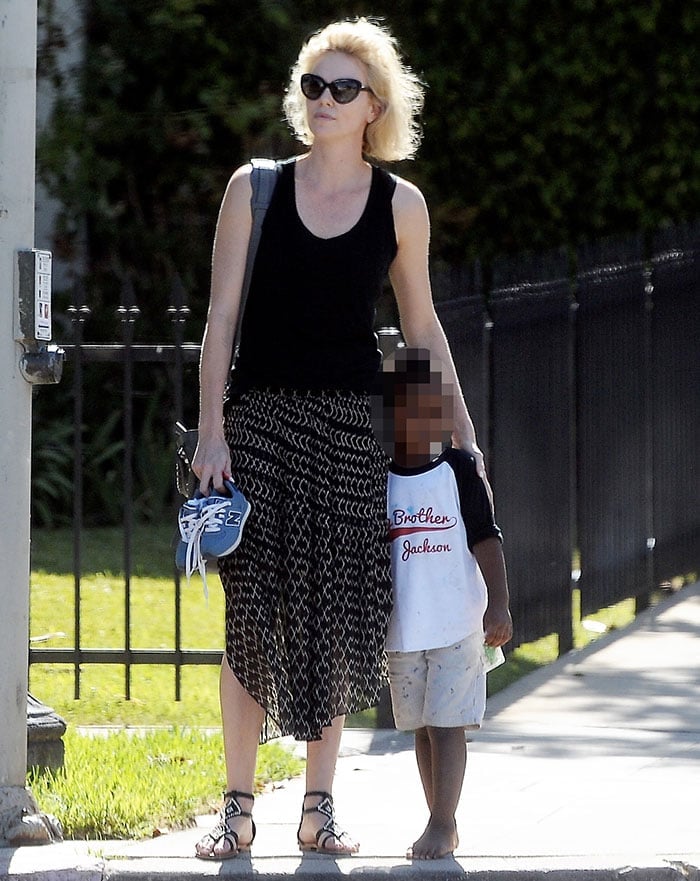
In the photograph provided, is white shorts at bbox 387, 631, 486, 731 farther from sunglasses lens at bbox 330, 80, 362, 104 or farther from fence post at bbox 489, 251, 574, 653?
fence post at bbox 489, 251, 574, 653

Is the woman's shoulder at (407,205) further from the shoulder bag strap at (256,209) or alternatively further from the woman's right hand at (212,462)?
the woman's right hand at (212,462)

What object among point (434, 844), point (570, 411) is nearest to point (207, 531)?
point (434, 844)

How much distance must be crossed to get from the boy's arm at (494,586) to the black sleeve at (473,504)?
0.02 m

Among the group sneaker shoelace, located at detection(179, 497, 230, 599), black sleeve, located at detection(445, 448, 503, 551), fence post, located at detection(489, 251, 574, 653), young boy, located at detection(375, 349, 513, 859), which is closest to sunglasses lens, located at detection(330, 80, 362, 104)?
young boy, located at detection(375, 349, 513, 859)

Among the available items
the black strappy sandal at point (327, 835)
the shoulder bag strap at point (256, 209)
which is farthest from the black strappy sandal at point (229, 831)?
the shoulder bag strap at point (256, 209)

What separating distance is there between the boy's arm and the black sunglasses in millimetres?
1094

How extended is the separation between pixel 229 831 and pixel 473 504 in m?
0.97

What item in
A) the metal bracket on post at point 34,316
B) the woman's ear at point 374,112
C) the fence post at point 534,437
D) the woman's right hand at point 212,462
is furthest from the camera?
the fence post at point 534,437

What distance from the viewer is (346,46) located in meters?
4.05

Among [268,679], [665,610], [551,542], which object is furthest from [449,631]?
[665,610]

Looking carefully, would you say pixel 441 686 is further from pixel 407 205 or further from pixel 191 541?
pixel 407 205

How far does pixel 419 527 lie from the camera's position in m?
4.07

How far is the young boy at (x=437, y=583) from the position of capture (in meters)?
4.03

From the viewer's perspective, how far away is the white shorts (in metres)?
4.01
